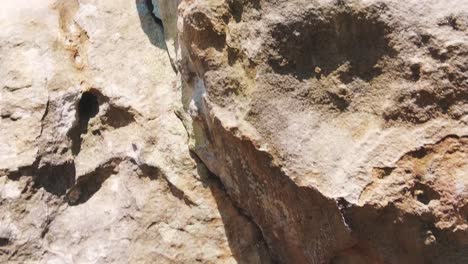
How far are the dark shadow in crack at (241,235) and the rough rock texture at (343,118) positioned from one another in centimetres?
12

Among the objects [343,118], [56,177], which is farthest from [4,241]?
[343,118]

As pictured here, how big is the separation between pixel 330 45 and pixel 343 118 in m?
0.26

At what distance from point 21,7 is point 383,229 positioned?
1.97m

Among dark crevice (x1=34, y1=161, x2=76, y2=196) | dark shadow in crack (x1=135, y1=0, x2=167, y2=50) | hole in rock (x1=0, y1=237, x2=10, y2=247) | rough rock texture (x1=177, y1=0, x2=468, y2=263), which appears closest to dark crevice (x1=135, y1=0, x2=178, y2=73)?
dark shadow in crack (x1=135, y1=0, x2=167, y2=50)

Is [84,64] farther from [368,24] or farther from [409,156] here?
[409,156]

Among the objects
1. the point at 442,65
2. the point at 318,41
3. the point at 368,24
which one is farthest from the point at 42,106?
the point at 442,65

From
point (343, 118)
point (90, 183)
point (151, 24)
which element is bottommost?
point (343, 118)

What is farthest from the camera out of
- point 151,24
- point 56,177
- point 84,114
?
point 151,24

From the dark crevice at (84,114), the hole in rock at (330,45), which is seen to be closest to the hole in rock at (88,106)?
the dark crevice at (84,114)

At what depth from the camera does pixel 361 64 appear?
7.47 ft

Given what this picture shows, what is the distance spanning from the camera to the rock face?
2.14 m

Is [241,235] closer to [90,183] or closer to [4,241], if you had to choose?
[90,183]

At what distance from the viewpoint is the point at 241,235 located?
2.66 metres

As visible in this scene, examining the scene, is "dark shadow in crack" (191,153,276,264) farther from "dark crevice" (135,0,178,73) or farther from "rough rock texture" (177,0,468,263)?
"dark crevice" (135,0,178,73)
